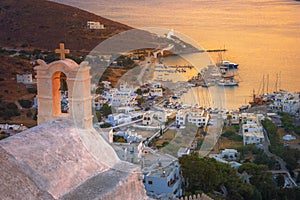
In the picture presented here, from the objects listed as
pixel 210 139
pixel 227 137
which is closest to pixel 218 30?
pixel 227 137

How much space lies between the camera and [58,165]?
9.39 ft

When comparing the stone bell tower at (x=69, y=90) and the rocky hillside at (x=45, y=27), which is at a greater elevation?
the rocky hillside at (x=45, y=27)

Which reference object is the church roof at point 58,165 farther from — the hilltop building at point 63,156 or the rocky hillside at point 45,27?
the rocky hillside at point 45,27

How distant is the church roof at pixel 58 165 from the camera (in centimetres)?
264

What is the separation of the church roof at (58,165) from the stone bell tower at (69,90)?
0.34ft

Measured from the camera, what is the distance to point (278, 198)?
718 cm

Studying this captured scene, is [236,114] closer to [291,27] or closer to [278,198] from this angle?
[278,198]

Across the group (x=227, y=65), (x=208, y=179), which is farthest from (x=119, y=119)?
(x=227, y=65)

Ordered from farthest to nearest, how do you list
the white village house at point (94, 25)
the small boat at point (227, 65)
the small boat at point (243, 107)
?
the white village house at point (94, 25), the small boat at point (227, 65), the small boat at point (243, 107)

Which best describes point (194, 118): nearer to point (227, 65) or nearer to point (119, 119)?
point (119, 119)

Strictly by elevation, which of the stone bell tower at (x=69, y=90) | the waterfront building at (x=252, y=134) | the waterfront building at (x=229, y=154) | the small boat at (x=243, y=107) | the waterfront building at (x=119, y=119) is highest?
the stone bell tower at (x=69, y=90)

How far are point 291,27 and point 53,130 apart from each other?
32.4 metres

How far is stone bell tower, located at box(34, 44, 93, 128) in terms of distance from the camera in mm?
3221

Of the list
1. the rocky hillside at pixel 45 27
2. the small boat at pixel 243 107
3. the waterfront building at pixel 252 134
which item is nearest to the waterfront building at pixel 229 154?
the waterfront building at pixel 252 134
